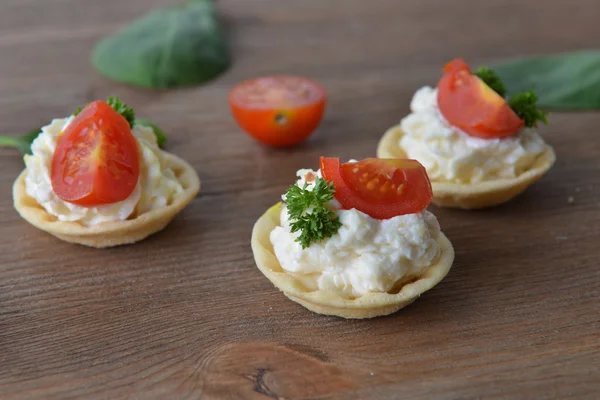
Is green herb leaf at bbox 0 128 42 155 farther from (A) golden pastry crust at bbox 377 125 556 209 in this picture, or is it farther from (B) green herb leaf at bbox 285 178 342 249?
(A) golden pastry crust at bbox 377 125 556 209

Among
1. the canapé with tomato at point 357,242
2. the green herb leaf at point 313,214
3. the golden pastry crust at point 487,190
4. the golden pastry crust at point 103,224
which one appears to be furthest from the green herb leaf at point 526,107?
the golden pastry crust at point 103,224

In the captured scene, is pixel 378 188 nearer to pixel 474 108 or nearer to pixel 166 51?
pixel 474 108

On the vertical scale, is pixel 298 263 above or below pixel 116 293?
above

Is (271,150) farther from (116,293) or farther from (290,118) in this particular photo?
(116,293)

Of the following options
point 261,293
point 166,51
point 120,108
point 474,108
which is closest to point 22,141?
point 120,108

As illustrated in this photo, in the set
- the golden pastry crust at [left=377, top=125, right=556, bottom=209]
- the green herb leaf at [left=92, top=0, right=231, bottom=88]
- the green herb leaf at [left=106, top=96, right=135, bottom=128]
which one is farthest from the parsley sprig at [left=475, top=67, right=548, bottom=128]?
the green herb leaf at [left=92, top=0, right=231, bottom=88]

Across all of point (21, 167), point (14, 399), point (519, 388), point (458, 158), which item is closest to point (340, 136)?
point (458, 158)
